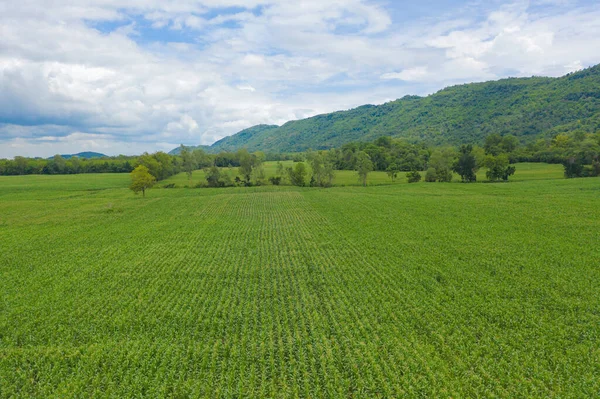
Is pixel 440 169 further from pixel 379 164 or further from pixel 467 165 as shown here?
pixel 379 164

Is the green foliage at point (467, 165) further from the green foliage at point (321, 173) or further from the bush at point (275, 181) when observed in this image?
the bush at point (275, 181)

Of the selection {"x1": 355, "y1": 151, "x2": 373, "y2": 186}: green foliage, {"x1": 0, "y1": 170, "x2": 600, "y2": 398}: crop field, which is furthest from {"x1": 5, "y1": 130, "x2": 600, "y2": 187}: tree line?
{"x1": 0, "y1": 170, "x2": 600, "y2": 398}: crop field

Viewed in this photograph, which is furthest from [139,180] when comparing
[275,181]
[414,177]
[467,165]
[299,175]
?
[467,165]

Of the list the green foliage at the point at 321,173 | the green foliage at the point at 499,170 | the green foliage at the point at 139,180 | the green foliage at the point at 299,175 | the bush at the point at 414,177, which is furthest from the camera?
the green foliage at the point at 299,175

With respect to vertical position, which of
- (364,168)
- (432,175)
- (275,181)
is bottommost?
(275,181)

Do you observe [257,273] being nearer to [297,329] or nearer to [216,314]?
[216,314]

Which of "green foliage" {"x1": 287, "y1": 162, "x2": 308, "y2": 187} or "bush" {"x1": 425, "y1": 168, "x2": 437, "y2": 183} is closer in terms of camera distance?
"bush" {"x1": 425, "y1": 168, "x2": 437, "y2": 183}

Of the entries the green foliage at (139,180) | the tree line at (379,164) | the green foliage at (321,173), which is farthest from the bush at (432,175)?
the green foliage at (139,180)

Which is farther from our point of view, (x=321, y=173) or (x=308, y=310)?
(x=321, y=173)

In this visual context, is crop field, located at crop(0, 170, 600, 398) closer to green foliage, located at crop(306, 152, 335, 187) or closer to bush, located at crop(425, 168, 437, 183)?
bush, located at crop(425, 168, 437, 183)
